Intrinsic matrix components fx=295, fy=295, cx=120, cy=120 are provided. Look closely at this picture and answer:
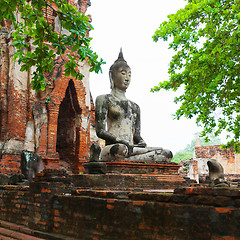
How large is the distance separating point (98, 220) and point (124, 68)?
188 inches

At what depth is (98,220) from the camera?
3201mm

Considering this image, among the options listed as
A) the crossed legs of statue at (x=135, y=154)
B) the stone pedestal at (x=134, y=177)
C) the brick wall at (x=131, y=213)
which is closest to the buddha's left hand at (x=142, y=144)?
the crossed legs of statue at (x=135, y=154)

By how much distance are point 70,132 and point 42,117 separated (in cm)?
147

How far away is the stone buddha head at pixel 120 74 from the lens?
7320 mm

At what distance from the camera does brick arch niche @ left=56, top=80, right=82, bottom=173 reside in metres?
11.1

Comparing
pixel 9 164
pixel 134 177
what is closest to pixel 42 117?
pixel 9 164

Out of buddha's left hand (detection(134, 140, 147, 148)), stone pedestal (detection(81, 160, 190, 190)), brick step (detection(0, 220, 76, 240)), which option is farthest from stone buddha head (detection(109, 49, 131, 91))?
brick step (detection(0, 220, 76, 240))

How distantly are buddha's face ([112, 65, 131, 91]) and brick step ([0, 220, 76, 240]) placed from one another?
13.3 ft

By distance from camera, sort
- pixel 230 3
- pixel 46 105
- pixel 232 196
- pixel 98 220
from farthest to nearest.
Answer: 1. pixel 46 105
2. pixel 230 3
3. pixel 98 220
4. pixel 232 196

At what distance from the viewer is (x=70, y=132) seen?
11.4 metres

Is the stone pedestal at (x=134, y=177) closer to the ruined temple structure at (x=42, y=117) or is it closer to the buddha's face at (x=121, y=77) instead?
the buddha's face at (x=121, y=77)

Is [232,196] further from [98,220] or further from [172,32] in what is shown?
[172,32]

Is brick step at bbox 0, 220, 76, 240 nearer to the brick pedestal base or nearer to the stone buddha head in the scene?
the stone buddha head

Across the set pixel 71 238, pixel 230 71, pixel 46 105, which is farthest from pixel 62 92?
pixel 71 238
